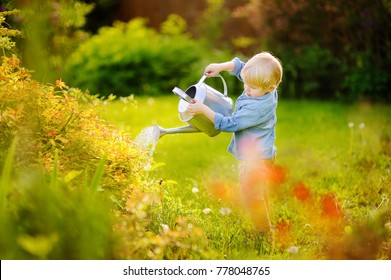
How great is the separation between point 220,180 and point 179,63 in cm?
592

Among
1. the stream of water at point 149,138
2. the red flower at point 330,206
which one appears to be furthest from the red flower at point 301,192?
the stream of water at point 149,138

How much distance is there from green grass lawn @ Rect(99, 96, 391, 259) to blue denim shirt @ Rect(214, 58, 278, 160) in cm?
39

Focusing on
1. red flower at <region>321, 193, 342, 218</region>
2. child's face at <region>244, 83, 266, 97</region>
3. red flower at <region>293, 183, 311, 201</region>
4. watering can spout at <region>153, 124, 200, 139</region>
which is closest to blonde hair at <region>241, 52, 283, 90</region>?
child's face at <region>244, 83, 266, 97</region>

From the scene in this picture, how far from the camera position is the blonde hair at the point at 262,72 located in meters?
3.39

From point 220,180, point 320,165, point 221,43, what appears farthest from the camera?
point 221,43

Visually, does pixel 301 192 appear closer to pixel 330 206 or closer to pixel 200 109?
pixel 330 206

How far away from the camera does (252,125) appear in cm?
346

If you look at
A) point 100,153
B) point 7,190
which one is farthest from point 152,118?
point 7,190

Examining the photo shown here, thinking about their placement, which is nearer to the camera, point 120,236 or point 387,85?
point 120,236

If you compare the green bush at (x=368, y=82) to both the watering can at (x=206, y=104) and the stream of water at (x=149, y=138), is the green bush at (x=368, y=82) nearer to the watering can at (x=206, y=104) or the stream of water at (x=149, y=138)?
the watering can at (x=206, y=104)

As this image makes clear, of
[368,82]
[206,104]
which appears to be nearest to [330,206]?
[206,104]

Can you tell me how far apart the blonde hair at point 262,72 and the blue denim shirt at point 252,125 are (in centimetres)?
9

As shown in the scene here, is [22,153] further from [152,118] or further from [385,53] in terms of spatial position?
[385,53]
